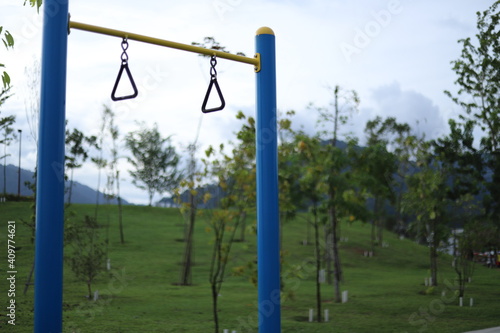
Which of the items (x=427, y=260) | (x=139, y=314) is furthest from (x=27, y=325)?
(x=427, y=260)

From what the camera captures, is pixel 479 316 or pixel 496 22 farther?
pixel 496 22

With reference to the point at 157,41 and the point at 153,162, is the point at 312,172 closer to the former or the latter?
the point at 157,41

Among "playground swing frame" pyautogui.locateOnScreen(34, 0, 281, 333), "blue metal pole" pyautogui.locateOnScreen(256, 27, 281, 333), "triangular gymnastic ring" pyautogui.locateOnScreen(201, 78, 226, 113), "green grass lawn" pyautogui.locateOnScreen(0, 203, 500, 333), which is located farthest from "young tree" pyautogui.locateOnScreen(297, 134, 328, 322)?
"playground swing frame" pyautogui.locateOnScreen(34, 0, 281, 333)

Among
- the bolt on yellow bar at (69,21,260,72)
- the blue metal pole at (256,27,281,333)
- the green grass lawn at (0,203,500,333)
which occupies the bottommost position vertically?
the green grass lawn at (0,203,500,333)

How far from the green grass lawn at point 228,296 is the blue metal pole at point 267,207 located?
16.7 ft

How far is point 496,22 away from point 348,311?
38.9 feet

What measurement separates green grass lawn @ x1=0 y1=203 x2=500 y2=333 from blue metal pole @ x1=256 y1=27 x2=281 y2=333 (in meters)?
5.10

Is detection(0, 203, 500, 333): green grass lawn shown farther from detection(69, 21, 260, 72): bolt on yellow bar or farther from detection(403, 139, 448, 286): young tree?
detection(69, 21, 260, 72): bolt on yellow bar

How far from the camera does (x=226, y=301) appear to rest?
49.0ft

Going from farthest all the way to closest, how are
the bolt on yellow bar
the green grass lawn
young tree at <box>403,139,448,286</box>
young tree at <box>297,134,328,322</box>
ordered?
young tree at <box>403,139,448,286</box>, young tree at <box>297,134,328,322</box>, the green grass lawn, the bolt on yellow bar

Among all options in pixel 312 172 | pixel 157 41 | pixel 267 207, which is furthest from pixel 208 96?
pixel 312 172

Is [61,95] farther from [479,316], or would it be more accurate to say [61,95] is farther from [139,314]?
[479,316]

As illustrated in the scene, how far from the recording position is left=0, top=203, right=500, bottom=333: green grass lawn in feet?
37.3

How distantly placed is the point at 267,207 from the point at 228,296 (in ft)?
→ 37.6
